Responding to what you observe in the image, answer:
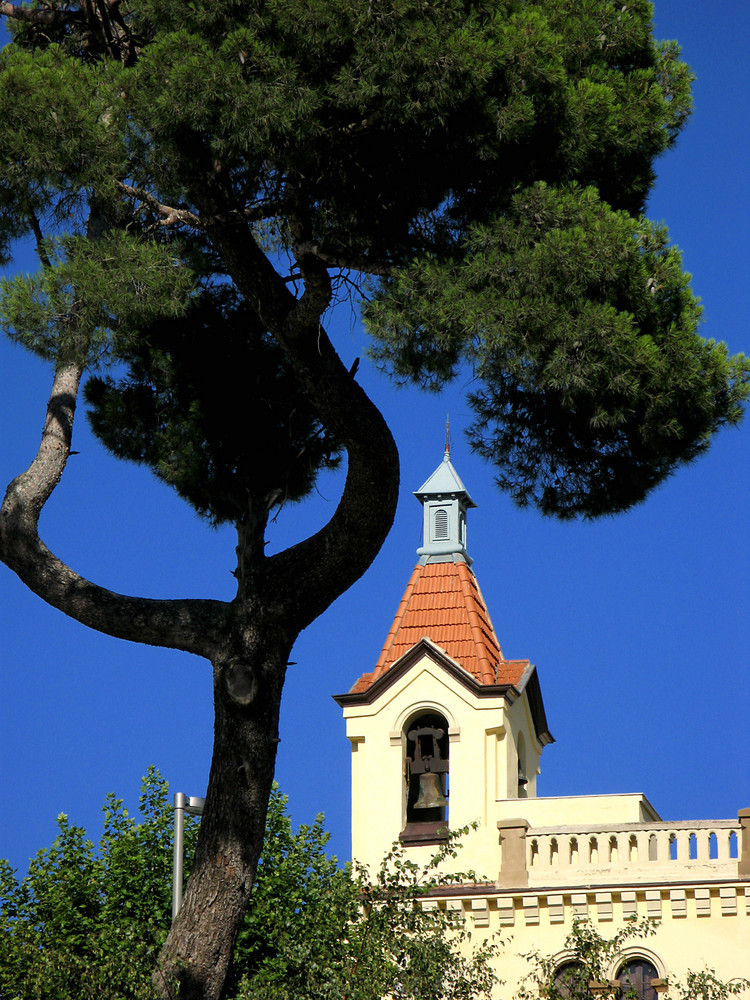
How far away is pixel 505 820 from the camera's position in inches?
965

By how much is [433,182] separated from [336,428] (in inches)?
73.6

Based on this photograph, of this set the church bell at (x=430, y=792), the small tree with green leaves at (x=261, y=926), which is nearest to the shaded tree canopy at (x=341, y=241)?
the small tree with green leaves at (x=261, y=926)

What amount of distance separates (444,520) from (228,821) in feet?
61.4

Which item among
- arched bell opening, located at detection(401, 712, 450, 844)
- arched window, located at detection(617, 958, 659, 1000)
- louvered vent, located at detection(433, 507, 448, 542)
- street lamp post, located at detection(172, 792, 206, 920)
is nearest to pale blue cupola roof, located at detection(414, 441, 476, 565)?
louvered vent, located at detection(433, 507, 448, 542)

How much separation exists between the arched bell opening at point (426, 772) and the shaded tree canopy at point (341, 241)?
48.2ft

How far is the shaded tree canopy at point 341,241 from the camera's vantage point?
9.66 metres

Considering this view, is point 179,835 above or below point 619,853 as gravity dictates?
below

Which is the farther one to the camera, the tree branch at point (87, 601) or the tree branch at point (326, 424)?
the tree branch at point (87, 601)

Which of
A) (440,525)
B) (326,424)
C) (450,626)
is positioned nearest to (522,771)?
(450,626)

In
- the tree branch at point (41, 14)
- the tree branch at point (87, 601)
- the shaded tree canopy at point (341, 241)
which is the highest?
the tree branch at point (41, 14)

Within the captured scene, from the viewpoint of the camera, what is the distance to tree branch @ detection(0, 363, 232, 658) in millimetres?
10469

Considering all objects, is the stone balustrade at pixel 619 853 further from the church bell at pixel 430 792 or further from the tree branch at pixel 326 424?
the tree branch at pixel 326 424

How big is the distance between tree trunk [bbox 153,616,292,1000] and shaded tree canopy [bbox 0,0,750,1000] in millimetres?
19

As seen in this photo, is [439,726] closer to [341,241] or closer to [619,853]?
[619,853]
